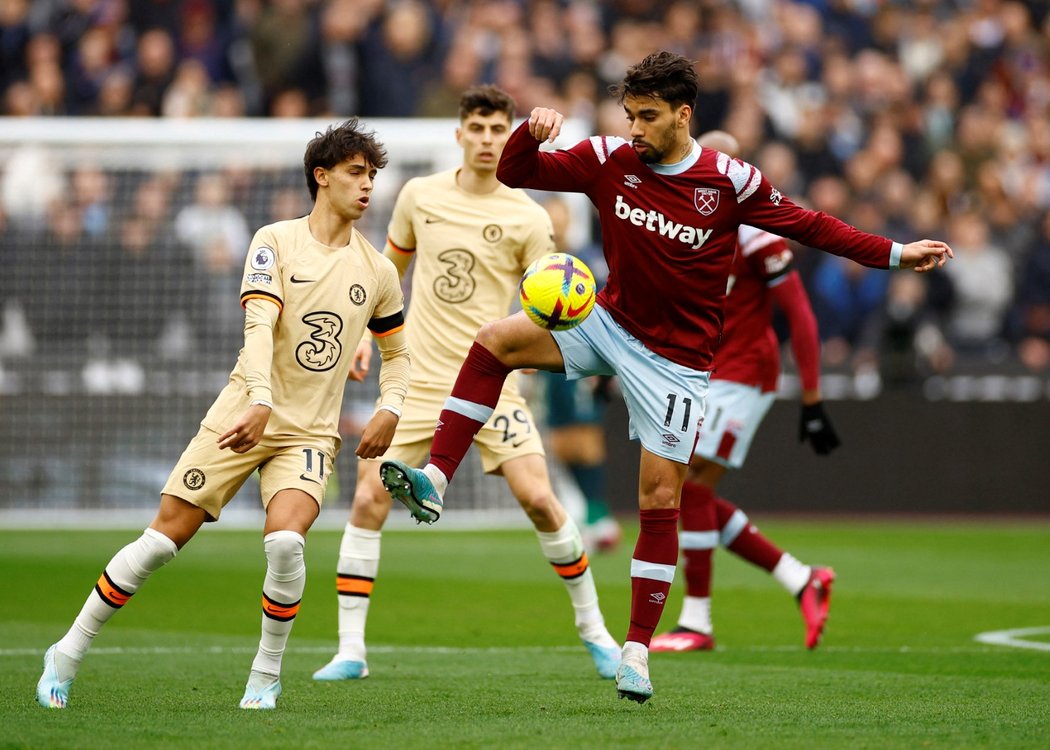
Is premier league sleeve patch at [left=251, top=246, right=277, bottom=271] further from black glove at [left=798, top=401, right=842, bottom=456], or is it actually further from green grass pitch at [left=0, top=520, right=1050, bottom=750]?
black glove at [left=798, top=401, right=842, bottom=456]

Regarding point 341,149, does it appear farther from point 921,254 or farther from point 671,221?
point 921,254

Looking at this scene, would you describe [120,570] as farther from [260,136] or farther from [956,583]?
[260,136]

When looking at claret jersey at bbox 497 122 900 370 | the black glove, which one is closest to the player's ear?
claret jersey at bbox 497 122 900 370

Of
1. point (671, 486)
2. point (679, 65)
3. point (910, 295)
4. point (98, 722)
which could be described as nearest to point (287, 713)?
point (98, 722)

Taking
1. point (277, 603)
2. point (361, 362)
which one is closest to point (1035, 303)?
point (361, 362)

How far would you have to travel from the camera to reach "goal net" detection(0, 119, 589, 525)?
614 inches

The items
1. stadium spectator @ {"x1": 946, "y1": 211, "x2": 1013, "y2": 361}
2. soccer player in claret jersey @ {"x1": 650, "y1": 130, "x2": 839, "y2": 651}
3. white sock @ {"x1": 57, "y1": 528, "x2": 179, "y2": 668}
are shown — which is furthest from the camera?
stadium spectator @ {"x1": 946, "y1": 211, "x2": 1013, "y2": 361}

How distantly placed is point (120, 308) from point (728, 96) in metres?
7.24

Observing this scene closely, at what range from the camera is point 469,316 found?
794cm

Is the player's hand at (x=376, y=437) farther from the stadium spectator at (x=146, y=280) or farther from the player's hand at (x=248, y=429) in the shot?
the stadium spectator at (x=146, y=280)

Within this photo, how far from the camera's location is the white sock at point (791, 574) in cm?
871

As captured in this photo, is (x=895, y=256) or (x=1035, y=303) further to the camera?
(x=1035, y=303)

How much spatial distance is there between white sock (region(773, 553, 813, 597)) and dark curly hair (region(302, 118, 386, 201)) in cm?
361

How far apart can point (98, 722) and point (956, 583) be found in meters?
7.59
